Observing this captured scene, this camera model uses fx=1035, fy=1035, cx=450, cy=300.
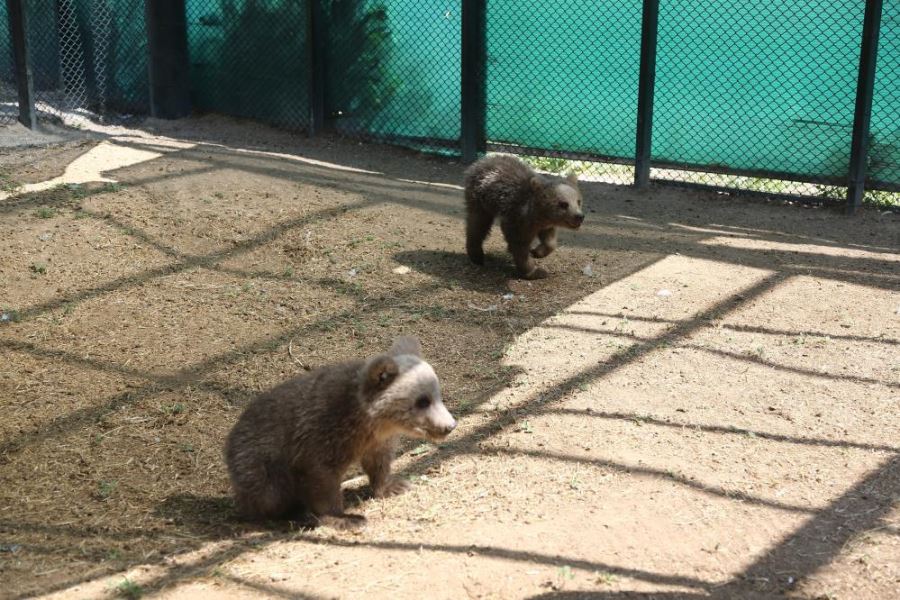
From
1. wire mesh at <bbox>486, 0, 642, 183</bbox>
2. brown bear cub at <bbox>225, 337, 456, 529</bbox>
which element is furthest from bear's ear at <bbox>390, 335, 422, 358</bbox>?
wire mesh at <bbox>486, 0, 642, 183</bbox>

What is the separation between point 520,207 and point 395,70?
14.9 feet

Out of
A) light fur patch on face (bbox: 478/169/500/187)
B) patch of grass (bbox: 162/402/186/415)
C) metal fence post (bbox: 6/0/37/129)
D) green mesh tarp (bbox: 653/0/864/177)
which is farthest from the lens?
metal fence post (bbox: 6/0/37/129)

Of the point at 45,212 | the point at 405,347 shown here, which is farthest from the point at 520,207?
the point at 45,212

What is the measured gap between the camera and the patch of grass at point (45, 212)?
8.69m

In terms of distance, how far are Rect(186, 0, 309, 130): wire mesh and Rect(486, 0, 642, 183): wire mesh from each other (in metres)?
2.54

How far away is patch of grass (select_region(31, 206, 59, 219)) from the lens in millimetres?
8688

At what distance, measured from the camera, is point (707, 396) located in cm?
609

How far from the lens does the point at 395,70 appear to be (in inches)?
480

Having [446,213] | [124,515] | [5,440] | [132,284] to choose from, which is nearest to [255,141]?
[446,213]

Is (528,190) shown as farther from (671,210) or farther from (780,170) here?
(780,170)

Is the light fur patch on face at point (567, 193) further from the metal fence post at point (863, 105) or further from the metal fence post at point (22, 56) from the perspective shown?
the metal fence post at point (22, 56)

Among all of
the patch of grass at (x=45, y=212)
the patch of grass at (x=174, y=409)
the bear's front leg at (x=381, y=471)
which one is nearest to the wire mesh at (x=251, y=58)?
the patch of grass at (x=45, y=212)

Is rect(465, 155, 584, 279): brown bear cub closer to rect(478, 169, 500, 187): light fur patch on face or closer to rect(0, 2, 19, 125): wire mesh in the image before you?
rect(478, 169, 500, 187): light fur patch on face

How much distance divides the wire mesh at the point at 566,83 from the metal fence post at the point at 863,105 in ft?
7.23
